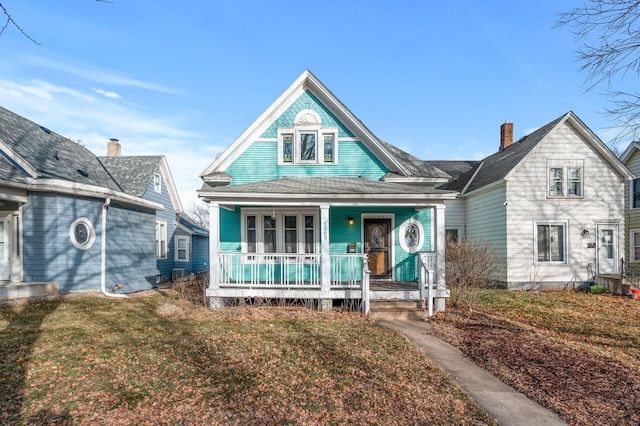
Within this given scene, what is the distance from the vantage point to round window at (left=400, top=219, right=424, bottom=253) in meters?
12.4

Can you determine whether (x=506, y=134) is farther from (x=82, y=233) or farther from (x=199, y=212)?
(x=199, y=212)

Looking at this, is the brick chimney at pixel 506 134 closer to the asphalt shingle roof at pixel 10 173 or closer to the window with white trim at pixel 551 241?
the window with white trim at pixel 551 241

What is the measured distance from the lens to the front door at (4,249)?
10.7m

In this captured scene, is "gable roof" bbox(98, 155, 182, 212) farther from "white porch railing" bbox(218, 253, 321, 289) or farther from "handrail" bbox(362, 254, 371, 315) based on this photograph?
"handrail" bbox(362, 254, 371, 315)

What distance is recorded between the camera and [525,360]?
6535 millimetres

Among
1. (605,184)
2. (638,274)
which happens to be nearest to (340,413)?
(605,184)

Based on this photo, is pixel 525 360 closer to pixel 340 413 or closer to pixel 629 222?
pixel 340 413

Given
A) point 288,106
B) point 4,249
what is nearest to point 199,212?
point 4,249

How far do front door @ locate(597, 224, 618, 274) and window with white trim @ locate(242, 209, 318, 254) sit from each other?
1205 centimetres

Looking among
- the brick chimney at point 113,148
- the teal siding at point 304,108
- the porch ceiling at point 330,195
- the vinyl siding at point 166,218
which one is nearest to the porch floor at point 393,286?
the porch ceiling at point 330,195

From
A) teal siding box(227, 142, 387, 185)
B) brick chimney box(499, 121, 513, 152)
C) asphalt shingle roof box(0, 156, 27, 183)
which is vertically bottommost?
asphalt shingle roof box(0, 156, 27, 183)

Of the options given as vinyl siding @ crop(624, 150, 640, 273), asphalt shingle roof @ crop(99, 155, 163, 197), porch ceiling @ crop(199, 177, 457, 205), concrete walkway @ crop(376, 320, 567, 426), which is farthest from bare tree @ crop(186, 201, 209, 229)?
concrete walkway @ crop(376, 320, 567, 426)

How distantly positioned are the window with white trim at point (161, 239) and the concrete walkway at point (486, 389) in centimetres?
1358

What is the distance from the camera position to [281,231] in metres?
12.2
